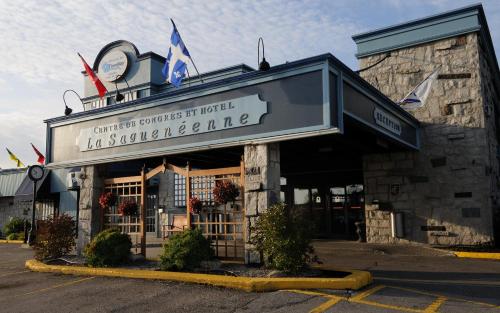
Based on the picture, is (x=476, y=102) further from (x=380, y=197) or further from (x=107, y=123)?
(x=107, y=123)

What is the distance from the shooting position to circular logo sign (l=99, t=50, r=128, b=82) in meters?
25.2

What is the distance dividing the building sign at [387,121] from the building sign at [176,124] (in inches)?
138

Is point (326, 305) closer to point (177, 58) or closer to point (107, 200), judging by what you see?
point (107, 200)

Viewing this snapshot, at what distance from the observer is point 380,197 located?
15.9 metres

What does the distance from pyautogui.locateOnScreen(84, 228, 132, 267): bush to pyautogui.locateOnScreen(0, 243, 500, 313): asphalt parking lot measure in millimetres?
704

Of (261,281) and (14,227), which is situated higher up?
(14,227)

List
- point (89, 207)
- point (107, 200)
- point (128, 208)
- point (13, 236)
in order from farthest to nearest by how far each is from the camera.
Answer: point (13, 236) < point (89, 207) < point (107, 200) < point (128, 208)

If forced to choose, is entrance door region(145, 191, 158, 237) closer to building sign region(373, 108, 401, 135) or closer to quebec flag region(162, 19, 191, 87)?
quebec flag region(162, 19, 191, 87)

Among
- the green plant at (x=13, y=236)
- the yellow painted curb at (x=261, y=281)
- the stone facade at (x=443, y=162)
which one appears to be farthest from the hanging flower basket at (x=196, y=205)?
the green plant at (x=13, y=236)

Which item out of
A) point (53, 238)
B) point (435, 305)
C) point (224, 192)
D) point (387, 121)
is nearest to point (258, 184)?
point (224, 192)

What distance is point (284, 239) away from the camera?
8383 millimetres

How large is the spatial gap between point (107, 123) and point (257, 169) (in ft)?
17.9

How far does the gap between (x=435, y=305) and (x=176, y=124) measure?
281 inches

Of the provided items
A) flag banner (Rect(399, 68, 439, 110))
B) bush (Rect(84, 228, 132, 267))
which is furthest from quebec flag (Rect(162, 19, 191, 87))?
flag banner (Rect(399, 68, 439, 110))
